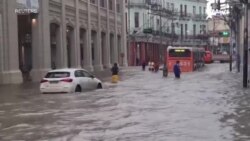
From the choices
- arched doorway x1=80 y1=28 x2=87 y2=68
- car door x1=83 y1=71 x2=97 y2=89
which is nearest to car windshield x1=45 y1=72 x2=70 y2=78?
car door x1=83 y1=71 x2=97 y2=89

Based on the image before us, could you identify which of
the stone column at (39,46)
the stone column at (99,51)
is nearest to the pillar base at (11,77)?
the stone column at (39,46)

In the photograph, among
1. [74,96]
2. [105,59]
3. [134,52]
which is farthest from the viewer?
[134,52]

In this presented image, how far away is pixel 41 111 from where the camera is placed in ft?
62.9

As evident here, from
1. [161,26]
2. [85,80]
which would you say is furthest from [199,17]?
[85,80]

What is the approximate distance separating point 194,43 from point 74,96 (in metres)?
93.2

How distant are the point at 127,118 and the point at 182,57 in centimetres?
4283

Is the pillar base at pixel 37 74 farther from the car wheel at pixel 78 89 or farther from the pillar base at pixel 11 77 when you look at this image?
the car wheel at pixel 78 89

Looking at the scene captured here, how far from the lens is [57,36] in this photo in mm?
47938

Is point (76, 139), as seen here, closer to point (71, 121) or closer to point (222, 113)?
point (71, 121)

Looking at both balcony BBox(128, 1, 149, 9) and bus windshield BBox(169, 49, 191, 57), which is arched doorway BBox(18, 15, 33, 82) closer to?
bus windshield BBox(169, 49, 191, 57)

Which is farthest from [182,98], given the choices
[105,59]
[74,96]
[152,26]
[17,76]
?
[152,26]

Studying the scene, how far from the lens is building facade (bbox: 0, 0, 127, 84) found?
122ft

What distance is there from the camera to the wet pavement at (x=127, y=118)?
12883 mm

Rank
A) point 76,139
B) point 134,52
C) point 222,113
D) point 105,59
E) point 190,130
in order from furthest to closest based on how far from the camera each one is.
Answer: point 134,52, point 105,59, point 222,113, point 190,130, point 76,139
